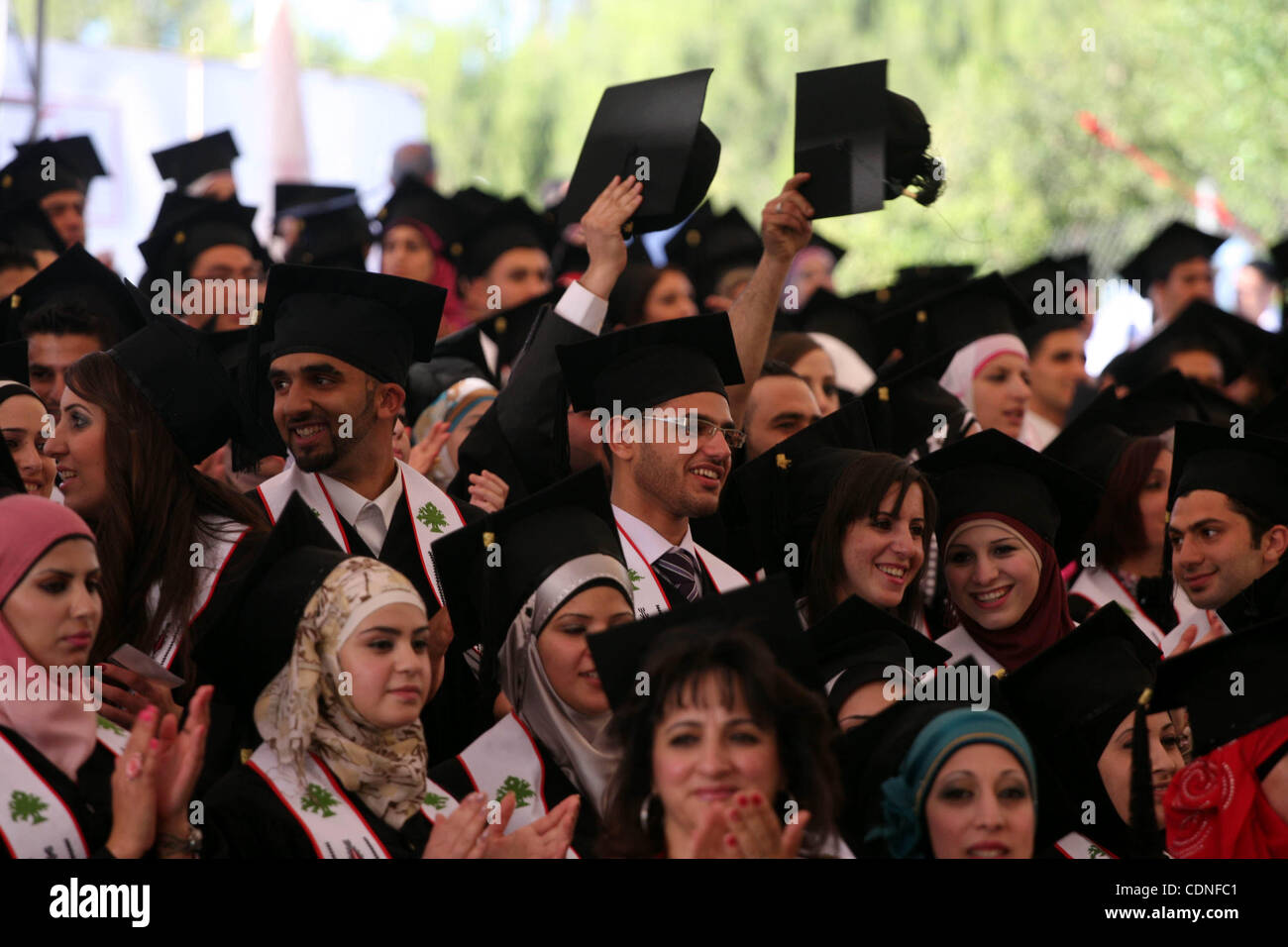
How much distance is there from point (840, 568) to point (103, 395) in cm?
201

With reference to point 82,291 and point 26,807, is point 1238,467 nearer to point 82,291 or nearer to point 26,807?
point 26,807

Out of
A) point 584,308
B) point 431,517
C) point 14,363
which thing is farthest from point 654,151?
point 14,363

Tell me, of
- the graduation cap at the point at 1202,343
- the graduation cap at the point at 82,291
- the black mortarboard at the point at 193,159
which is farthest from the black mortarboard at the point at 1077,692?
the black mortarboard at the point at 193,159

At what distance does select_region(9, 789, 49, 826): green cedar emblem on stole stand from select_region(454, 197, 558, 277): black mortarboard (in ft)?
14.9

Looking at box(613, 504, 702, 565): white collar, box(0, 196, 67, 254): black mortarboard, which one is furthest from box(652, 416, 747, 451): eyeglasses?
box(0, 196, 67, 254): black mortarboard

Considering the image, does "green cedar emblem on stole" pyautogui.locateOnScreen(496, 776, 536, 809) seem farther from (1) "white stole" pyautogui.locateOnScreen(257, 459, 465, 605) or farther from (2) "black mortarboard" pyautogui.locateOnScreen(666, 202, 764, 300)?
(2) "black mortarboard" pyautogui.locateOnScreen(666, 202, 764, 300)

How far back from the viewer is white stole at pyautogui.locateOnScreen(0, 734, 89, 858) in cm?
321

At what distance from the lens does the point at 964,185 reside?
20.6 metres

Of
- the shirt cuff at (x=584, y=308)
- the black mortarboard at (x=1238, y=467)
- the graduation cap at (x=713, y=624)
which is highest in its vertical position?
the shirt cuff at (x=584, y=308)

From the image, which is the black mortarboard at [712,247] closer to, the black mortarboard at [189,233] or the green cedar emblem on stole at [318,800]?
the black mortarboard at [189,233]

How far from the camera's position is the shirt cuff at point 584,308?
5051 millimetres

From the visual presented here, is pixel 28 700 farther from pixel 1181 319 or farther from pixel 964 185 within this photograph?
pixel 964 185

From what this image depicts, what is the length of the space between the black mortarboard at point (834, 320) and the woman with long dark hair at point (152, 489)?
383cm
